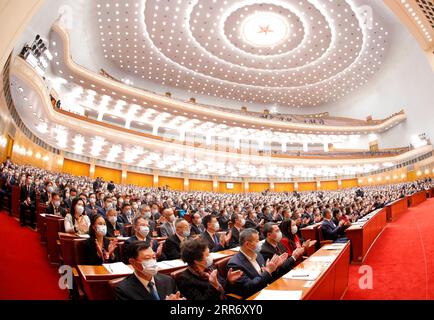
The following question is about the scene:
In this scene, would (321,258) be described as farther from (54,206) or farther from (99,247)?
(54,206)

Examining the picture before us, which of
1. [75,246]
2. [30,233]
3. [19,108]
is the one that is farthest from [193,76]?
[75,246]

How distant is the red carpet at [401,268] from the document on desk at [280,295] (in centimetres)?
138

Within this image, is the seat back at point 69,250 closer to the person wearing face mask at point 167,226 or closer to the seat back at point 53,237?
the seat back at point 53,237

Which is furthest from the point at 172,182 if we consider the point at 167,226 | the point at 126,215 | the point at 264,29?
the point at 167,226

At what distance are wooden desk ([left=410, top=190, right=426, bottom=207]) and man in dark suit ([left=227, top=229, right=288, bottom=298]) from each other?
10.9 m

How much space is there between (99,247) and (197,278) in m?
1.35

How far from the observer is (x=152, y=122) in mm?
21703

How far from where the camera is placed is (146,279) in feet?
5.67

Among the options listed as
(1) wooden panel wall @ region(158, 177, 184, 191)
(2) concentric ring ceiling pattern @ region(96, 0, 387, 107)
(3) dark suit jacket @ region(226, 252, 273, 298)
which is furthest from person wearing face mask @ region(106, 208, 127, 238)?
(1) wooden panel wall @ region(158, 177, 184, 191)

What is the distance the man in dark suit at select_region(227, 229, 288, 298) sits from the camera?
6.31ft

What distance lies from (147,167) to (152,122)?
12.1 feet

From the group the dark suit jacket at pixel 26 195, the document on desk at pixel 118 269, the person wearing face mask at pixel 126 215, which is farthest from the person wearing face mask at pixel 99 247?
the dark suit jacket at pixel 26 195

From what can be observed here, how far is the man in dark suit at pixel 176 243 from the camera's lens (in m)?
2.92
